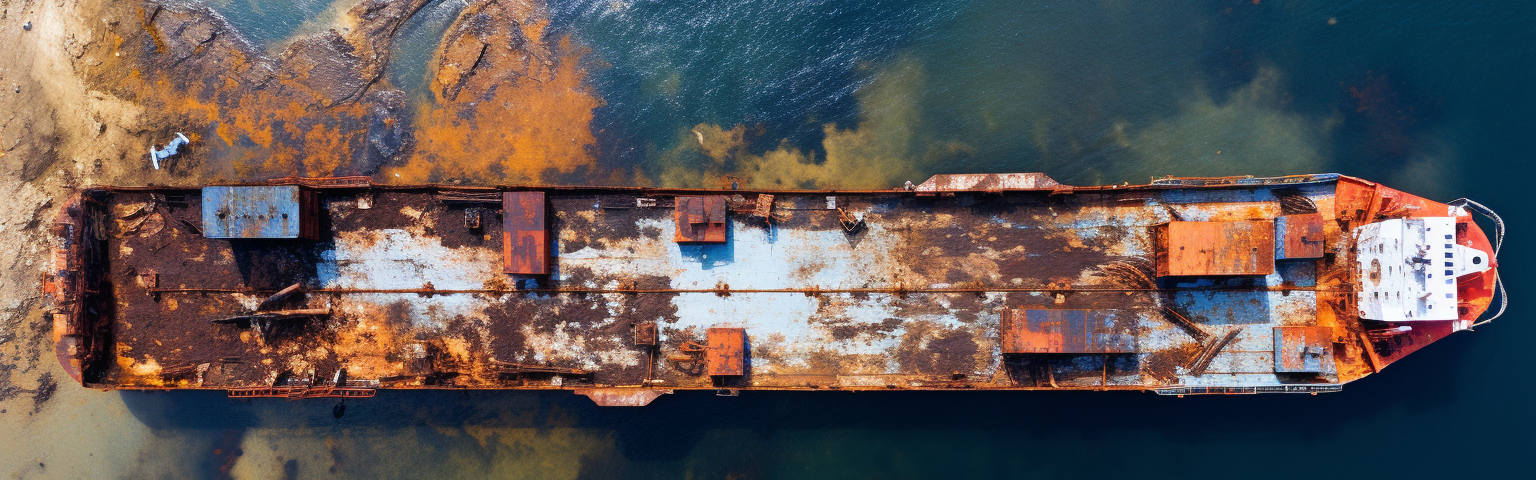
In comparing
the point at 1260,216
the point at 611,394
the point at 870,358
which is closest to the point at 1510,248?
the point at 1260,216

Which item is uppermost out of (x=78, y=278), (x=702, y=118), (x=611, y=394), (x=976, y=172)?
(x=702, y=118)

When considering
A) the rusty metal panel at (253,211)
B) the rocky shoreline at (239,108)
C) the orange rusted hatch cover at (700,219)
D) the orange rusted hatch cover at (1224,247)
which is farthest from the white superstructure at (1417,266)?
the rusty metal panel at (253,211)

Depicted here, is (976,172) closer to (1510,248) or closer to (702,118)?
(702,118)

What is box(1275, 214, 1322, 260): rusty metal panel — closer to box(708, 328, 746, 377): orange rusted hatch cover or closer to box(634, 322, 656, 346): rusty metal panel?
box(708, 328, 746, 377): orange rusted hatch cover

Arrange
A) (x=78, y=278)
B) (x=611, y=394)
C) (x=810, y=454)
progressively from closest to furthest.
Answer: (x=78, y=278) < (x=611, y=394) < (x=810, y=454)

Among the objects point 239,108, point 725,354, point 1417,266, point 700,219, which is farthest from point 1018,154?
point 239,108
